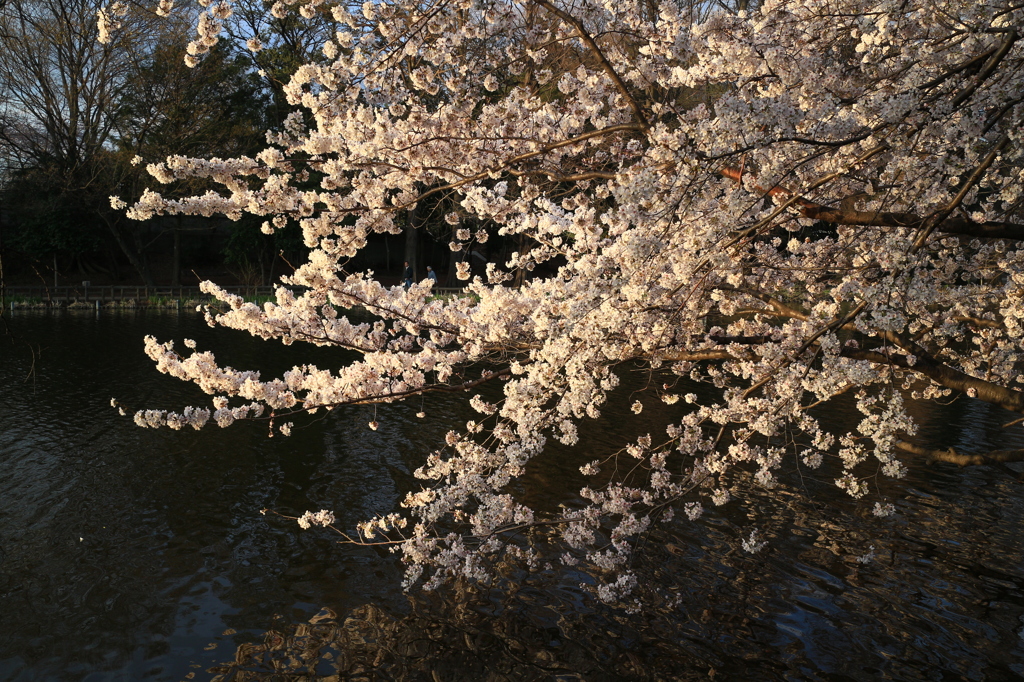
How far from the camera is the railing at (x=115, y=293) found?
26.0 metres

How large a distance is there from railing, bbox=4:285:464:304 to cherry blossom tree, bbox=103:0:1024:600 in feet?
71.4

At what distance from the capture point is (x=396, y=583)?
726 cm

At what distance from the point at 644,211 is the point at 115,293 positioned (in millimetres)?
29001

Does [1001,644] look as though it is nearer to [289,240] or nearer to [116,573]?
[116,573]

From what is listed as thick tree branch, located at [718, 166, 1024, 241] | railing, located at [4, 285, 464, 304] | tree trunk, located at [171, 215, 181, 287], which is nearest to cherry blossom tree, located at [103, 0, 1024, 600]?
thick tree branch, located at [718, 166, 1024, 241]

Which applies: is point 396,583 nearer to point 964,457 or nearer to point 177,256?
point 964,457

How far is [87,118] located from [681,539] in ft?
89.6

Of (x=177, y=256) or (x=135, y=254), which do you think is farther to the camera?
(x=177, y=256)

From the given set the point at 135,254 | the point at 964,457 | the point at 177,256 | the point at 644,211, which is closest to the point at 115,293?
the point at 135,254

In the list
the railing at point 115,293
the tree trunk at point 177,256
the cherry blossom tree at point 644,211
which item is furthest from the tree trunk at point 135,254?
the cherry blossom tree at point 644,211

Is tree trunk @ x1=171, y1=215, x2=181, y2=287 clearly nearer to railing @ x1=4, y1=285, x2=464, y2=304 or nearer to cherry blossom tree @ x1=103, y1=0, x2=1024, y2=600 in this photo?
railing @ x1=4, y1=285, x2=464, y2=304

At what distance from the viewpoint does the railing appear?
2602 cm

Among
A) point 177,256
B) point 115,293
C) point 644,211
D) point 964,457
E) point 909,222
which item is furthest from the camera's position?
point 177,256

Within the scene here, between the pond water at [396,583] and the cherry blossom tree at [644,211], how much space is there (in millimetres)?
738
